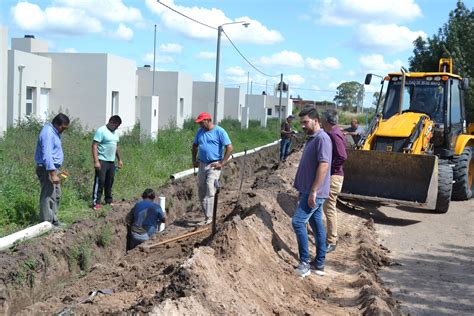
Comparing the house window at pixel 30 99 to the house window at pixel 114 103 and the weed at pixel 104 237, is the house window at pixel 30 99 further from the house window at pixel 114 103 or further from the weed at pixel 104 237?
the weed at pixel 104 237

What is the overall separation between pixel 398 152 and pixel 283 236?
401 cm

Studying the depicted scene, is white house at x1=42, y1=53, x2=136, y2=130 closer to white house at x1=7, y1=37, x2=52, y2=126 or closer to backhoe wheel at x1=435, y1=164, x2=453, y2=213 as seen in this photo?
white house at x1=7, y1=37, x2=52, y2=126

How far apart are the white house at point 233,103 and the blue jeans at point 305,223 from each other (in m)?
36.7

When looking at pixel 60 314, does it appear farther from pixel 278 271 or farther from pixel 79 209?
pixel 79 209

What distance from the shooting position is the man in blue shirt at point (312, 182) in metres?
6.07

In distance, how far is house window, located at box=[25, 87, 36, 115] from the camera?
19094mm

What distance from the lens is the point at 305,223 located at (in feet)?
20.5

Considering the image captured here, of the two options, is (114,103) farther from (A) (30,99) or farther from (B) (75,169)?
(B) (75,169)

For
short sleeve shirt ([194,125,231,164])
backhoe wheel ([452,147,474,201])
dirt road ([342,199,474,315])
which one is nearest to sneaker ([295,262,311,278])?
dirt road ([342,199,474,315])

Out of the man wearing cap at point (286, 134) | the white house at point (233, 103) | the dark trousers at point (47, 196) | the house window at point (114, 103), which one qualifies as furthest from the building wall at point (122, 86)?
the white house at point (233, 103)

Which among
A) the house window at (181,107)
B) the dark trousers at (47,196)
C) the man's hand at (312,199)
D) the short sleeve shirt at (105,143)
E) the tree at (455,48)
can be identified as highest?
the tree at (455,48)

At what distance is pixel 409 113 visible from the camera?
1148cm

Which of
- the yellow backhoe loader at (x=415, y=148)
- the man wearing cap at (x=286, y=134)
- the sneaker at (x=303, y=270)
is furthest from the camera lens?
the man wearing cap at (x=286, y=134)

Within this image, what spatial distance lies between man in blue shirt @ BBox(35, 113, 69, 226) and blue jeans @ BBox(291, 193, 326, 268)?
3.64 m
